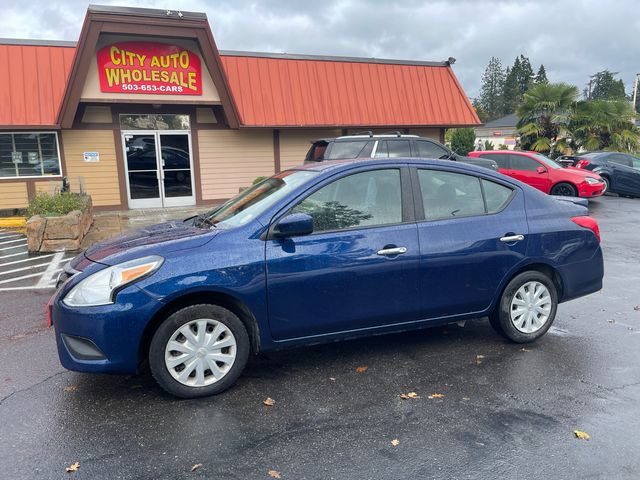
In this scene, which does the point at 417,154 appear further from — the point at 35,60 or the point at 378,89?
the point at 35,60

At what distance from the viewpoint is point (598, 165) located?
17359mm

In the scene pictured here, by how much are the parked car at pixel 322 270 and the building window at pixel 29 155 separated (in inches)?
428

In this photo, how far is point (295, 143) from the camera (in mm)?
16078

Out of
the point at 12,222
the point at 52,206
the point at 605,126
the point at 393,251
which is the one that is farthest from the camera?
the point at 605,126

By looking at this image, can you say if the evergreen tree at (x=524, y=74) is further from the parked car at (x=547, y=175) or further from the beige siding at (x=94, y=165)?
the beige siding at (x=94, y=165)

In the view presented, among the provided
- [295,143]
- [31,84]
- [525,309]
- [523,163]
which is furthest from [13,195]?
[523,163]

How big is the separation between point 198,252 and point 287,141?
1273cm

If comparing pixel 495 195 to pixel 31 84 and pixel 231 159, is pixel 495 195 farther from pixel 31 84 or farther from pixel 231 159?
pixel 31 84

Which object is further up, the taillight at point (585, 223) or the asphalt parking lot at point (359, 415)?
the taillight at point (585, 223)

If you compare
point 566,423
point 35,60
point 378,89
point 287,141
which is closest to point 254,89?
point 287,141

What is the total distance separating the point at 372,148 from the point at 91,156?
8.15 m

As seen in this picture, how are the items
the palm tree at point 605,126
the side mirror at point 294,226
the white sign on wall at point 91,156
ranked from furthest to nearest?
the palm tree at point 605,126 → the white sign on wall at point 91,156 → the side mirror at point 294,226

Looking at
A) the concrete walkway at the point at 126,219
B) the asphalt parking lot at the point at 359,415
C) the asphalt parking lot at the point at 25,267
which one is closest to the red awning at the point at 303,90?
the concrete walkway at the point at 126,219

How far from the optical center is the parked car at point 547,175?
14.4 metres
